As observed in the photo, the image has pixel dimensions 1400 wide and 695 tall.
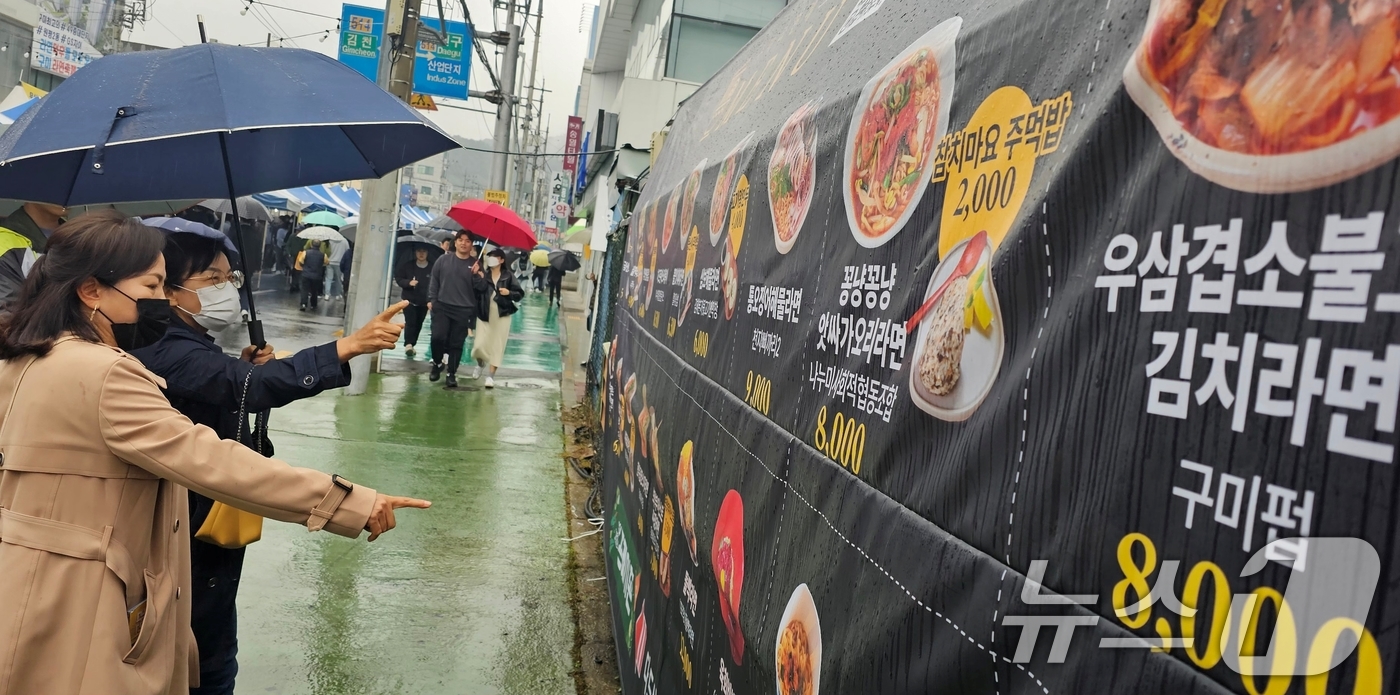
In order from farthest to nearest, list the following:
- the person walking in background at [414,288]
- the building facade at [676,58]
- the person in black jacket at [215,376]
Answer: the building facade at [676,58] → the person walking in background at [414,288] → the person in black jacket at [215,376]

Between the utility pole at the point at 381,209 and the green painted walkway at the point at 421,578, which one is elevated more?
the utility pole at the point at 381,209

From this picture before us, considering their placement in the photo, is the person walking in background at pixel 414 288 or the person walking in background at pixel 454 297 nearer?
the person walking in background at pixel 454 297

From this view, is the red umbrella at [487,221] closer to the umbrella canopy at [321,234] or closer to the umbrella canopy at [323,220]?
the umbrella canopy at [321,234]

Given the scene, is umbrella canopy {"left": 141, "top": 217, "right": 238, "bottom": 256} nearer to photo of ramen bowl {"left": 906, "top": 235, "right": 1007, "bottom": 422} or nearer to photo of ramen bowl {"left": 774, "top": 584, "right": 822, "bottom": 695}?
photo of ramen bowl {"left": 774, "top": 584, "right": 822, "bottom": 695}

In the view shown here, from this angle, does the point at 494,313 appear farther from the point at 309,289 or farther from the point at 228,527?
the point at 309,289

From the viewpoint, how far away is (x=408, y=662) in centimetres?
452

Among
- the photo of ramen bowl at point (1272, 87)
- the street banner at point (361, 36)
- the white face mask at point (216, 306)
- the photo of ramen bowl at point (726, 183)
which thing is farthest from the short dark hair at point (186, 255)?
the street banner at point (361, 36)

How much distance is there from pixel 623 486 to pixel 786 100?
272 centimetres

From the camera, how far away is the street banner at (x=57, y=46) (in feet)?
98.3

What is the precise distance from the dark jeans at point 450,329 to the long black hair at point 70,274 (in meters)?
9.11

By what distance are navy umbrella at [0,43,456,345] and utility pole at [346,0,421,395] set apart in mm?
6206

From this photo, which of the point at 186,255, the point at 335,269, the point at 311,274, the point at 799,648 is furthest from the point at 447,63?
the point at 799,648

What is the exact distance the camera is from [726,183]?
134 inches

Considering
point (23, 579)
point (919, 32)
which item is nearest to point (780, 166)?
point (919, 32)
